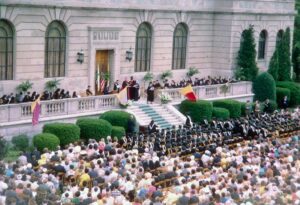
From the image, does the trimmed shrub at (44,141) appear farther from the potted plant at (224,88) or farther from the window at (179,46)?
the window at (179,46)

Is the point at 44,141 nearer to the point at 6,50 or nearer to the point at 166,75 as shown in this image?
the point at 6,50

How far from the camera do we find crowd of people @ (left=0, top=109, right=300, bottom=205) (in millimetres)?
24078

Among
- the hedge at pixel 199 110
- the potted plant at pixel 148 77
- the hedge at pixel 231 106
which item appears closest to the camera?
the hedge at pixel 199 110

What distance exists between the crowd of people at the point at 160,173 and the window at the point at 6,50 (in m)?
7.60

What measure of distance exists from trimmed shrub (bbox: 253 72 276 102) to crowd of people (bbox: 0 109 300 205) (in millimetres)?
15647

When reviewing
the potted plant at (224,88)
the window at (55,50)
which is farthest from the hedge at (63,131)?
the potted plant at (224,88)

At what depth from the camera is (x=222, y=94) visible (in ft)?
169

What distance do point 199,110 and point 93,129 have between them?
1017cm

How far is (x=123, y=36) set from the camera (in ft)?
156

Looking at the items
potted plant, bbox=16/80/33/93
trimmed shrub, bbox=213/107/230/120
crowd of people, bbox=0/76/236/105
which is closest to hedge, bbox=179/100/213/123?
trimmed shrub, bbox=213/107/230/120

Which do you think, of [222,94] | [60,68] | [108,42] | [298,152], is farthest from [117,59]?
[298,152]

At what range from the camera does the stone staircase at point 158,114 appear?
43084mm

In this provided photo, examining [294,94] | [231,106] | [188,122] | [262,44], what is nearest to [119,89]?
[188,122]

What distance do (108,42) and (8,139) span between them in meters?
12.4
